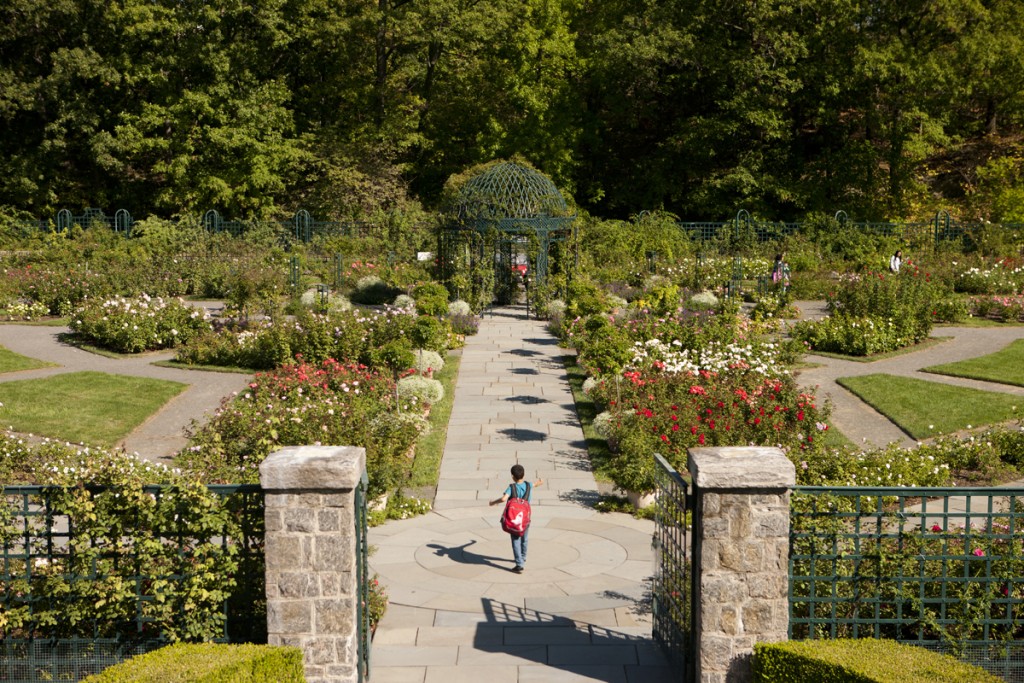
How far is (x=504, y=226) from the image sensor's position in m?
26.3

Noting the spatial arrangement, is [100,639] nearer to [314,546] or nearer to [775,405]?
[314,546]

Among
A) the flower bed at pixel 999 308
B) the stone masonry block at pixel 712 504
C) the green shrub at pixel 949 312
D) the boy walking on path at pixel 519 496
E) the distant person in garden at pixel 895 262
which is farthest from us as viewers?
the distant person in garden at pixel 895 262

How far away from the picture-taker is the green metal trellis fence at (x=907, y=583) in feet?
23.0

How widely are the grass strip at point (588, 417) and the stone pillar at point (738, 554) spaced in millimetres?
6073

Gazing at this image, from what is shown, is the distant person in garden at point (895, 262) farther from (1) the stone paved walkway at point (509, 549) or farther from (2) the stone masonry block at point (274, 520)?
(2) the stone masonry block at point (274, 520)

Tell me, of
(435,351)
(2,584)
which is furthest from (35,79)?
(2,584)

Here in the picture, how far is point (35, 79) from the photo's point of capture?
36.6 m

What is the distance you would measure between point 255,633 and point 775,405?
7.81 metres

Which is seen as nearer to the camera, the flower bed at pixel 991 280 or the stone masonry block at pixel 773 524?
the stone masonry block at pixel 773 524

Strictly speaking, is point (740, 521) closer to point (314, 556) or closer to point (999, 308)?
point (314, 556)

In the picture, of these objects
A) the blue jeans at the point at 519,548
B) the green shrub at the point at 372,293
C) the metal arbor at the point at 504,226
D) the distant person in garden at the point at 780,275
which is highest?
the metal arbor at the point at 504,226

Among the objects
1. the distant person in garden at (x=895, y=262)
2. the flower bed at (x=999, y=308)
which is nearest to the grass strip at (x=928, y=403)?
the flower bed at (x=999, y=308)

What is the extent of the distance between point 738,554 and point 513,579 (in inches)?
124

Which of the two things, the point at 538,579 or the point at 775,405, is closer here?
the point at 538,579
